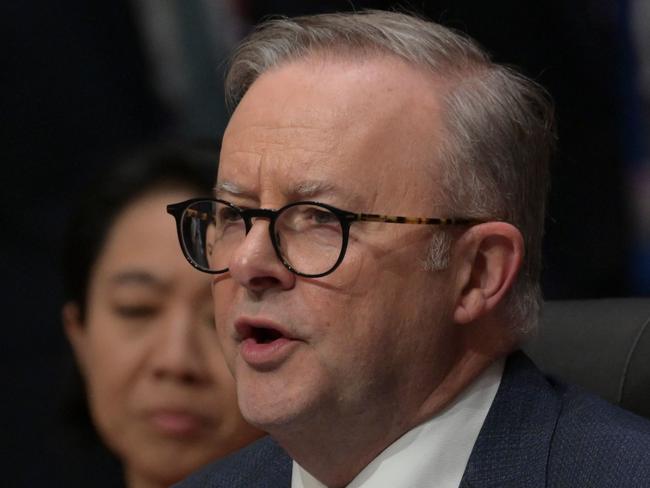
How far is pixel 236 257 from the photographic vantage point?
4.78ft

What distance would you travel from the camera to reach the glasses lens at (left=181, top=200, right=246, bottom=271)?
1.56m

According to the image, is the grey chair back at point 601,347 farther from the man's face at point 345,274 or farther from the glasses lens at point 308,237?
the glasses lens at point 308,237

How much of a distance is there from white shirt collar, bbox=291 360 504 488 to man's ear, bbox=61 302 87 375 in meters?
0.95

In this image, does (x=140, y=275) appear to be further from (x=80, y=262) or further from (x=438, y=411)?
(x=438, y=411)

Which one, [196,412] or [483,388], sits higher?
[483,388]

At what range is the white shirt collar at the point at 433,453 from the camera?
1500 mm

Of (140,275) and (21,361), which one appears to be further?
(21,361)

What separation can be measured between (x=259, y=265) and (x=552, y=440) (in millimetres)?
462

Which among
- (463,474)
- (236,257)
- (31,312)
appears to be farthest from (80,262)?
(463,474)

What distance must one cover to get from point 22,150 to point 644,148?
1275 mm

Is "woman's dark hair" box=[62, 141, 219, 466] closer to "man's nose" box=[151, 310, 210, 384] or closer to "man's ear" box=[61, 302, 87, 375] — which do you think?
"man's ear" box=[61, 302, 87, 375]

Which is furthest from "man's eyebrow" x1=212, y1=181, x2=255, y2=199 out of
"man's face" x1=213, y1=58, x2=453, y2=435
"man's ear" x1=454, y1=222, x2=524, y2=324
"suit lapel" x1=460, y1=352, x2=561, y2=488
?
"suit lapel" x1=460, y1=352, x2=561, y2=488

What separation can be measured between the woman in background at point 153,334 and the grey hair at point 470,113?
583mm

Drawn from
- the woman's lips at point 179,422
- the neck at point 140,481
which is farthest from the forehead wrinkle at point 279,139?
the neck at point 140,481
